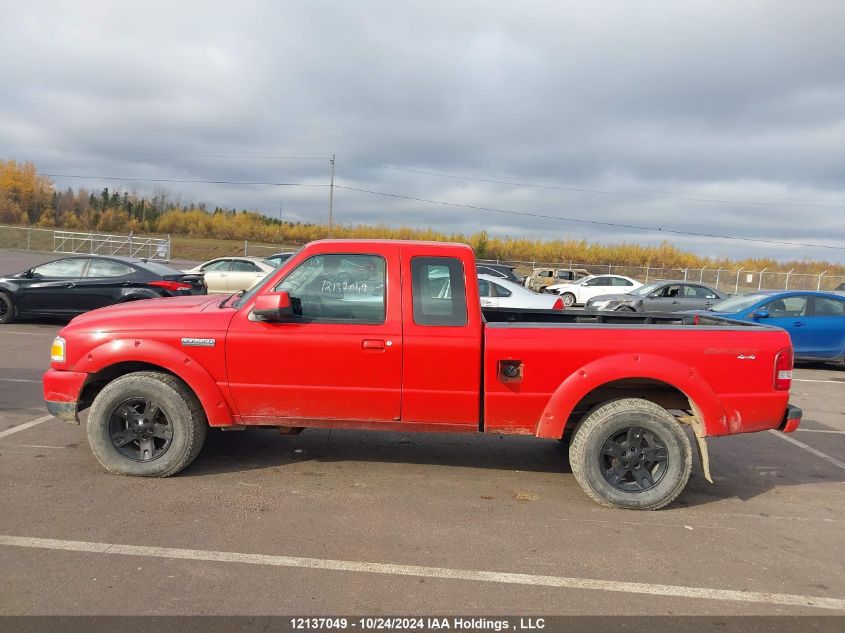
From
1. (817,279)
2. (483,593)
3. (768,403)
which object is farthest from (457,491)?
(817,279)

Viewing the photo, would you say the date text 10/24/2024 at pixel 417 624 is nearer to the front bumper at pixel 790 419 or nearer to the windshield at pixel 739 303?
the front bumper at pixel 790 419

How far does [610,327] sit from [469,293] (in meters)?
1.09

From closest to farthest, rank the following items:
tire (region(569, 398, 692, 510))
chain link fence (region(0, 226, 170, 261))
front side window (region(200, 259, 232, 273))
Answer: tire (region(569, 398, 692, 510)) < front side window (region(200, 259, 232, 273)) < chain link fence (region(0, 226, 170, 261))

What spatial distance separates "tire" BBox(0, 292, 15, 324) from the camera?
12.5 metres

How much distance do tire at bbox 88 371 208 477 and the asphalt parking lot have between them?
0.14 m

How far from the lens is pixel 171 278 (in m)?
12.7

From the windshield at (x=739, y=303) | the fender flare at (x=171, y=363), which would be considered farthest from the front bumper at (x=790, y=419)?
the windshield at (x=739, y=303)

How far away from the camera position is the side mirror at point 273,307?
14.3 ft

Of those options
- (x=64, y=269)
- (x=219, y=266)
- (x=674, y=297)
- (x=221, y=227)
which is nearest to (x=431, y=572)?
(x=64, y=269)

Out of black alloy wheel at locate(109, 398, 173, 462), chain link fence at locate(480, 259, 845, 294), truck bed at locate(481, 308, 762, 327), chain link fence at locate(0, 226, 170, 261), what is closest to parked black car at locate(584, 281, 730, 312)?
truck bed at locate(481, 308, 762, 327)

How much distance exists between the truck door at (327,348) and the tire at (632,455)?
145cm

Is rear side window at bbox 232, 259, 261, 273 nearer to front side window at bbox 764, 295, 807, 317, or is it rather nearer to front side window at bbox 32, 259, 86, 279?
front side window at bbox 32, 259, 86, 279

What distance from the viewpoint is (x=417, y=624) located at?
3.03 metres

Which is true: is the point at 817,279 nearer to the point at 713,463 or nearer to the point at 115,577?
the point at 713,463
